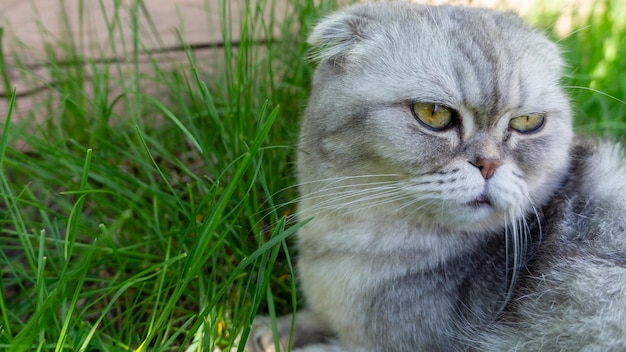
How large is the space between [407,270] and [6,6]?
2.37 m

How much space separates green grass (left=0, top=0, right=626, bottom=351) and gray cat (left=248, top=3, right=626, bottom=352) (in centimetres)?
18

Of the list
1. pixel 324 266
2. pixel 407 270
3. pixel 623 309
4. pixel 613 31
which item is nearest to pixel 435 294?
pixel 407 270

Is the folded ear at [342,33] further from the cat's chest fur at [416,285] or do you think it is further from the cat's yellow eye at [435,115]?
the cat's chest fur at [416,285]

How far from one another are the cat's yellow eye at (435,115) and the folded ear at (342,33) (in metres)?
0.28

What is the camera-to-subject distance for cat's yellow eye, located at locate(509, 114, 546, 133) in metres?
1.48

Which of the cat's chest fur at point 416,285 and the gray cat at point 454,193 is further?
the cat's chest fur at point 416,285

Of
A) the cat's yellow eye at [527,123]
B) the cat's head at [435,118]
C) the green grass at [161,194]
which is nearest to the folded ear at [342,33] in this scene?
the cat's head at [435,118]

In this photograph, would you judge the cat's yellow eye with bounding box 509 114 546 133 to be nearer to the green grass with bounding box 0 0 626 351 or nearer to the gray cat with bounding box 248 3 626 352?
the gray cat with bounding box 248 3 626 352

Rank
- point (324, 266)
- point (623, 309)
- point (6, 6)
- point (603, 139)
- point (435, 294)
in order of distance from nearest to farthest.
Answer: point (623, 309)
point (435, 294)
point (324, 266)
point (603, 139)
point (6, 6)

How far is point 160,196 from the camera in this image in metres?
1.87

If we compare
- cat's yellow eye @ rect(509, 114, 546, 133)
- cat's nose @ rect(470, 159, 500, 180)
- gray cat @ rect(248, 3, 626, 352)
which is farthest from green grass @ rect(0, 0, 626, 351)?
cat's nose @ rect(470, 159, 500, 180)

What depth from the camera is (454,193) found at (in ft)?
4.53

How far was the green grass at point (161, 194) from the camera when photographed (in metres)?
1.48

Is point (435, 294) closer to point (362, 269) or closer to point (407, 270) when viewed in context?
point (407, 270)
